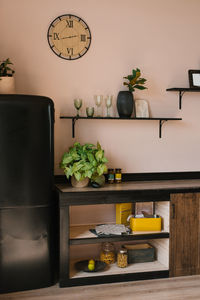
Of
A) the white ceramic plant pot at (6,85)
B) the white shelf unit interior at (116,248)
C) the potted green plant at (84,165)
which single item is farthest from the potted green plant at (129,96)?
the white ceramic plant pot at (6,85)

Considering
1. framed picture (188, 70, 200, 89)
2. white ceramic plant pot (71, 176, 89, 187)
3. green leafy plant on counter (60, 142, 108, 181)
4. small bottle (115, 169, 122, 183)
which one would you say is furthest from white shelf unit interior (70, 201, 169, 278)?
framed picture (188, 70, 200, 89)

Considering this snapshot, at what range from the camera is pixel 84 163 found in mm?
3227

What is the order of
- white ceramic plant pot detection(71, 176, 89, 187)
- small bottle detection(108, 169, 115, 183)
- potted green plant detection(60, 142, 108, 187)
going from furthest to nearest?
small bottle detection(108, 169, 115, 183)
white ceramic plant pot detection(71, 176, 89, 187)
potted green plant detection(60, 142, 108, 187)

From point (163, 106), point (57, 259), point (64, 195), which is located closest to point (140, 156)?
point (163, 106)

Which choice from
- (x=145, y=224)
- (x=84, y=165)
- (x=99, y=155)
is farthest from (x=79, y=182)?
(x=145, y=224)

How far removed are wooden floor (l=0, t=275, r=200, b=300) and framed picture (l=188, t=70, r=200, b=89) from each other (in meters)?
1.95

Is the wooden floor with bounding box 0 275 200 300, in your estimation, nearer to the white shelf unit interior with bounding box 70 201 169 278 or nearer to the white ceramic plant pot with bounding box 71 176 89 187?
the white shelf unit interior with bounding box 70 201 169 278

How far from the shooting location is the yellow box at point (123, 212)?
3.54 m

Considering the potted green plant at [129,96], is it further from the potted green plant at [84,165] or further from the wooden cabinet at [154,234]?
the wooden cabinet at [154,234]

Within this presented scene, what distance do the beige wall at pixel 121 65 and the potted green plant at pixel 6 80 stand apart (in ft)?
0.62

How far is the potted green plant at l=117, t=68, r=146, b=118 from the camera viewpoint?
11.8ft

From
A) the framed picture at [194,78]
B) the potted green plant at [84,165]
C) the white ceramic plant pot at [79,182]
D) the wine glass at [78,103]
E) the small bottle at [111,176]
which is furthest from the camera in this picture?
the framed picture at [194,78]

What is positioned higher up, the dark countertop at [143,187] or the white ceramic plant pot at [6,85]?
the white ceramic plant pot at [6,85]

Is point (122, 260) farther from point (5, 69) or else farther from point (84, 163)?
point (5, 69)
